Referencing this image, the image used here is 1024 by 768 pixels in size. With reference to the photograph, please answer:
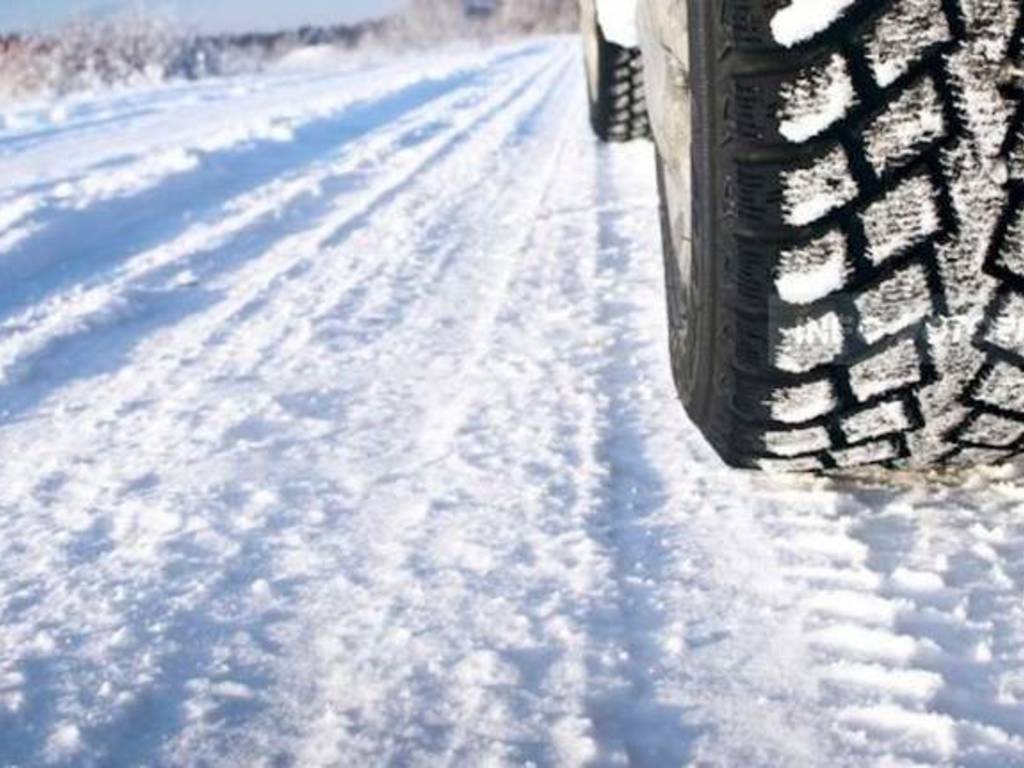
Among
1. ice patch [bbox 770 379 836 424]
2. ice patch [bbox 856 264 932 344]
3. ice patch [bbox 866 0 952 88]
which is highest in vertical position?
ice patch [bbox 866 0 952 88]

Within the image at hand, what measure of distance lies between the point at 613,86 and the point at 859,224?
152 inches

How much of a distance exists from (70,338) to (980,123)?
200 centimetres

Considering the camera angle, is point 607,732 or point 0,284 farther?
point 0,284

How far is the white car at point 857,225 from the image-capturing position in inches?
39.1

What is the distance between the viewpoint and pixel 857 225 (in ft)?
3.44

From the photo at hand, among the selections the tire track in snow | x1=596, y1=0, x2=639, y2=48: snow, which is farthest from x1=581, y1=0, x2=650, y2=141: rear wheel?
x1=596, y1=0, x2=639, y2=48: snow

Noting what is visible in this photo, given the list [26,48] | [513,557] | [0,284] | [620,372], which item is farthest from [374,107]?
[26,48]

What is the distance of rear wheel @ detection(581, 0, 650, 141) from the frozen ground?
1996 mm

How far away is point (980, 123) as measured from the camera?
1.01 metres

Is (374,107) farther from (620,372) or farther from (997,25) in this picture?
(997,25)

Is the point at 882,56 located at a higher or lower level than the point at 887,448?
higher

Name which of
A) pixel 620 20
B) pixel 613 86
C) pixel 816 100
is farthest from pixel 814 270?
pixel 613 86

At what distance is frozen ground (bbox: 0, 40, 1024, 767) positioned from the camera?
91 centimetres

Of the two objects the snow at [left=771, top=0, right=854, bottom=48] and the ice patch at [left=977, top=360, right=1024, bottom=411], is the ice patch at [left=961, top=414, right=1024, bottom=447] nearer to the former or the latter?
the ice patch at [left=977, top=360, right=1024, bottom=411]
